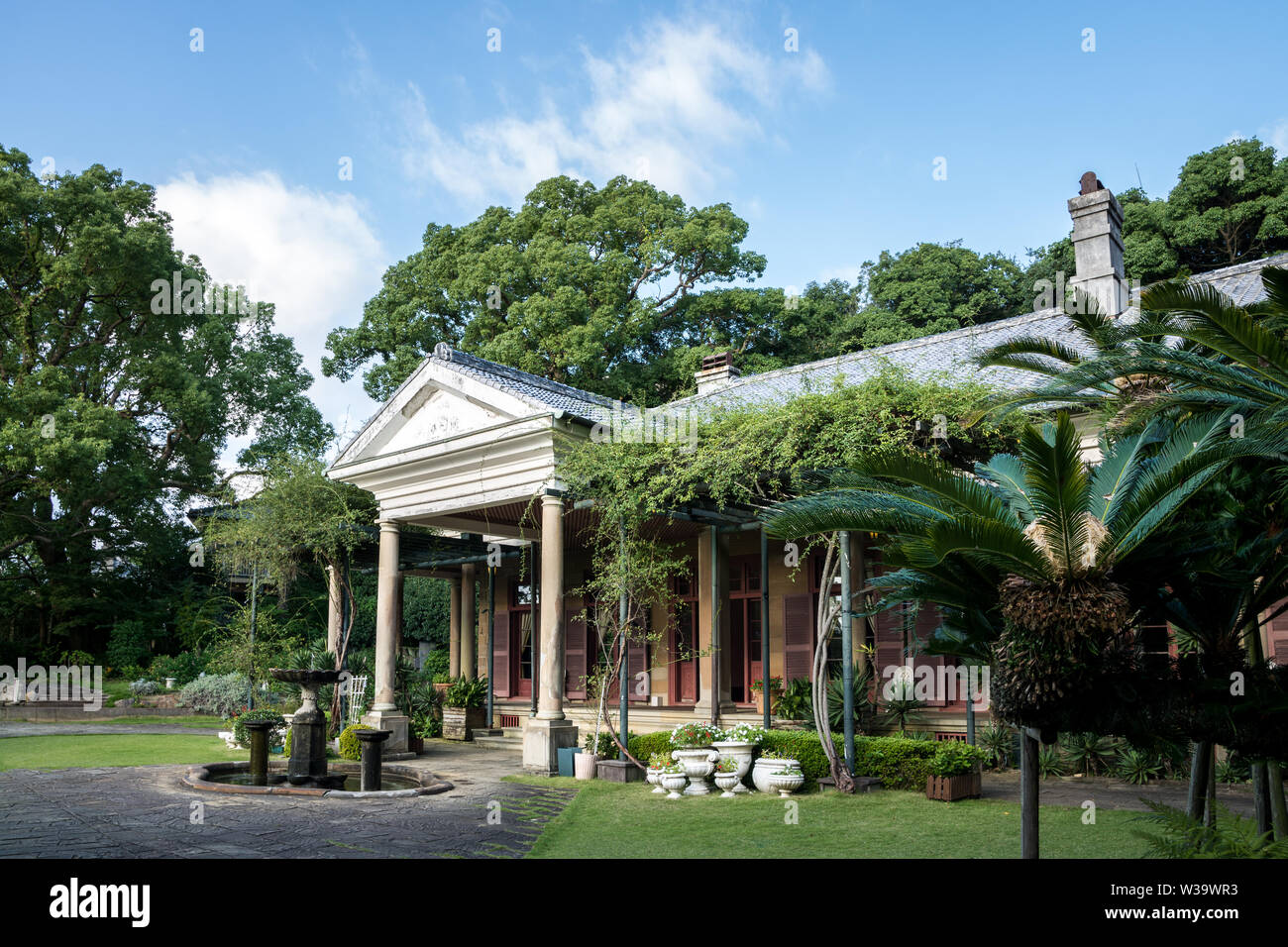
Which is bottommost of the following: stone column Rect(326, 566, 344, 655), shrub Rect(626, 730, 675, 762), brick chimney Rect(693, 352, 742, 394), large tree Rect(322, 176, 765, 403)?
shrub Rect(626, 730, 675, 762)

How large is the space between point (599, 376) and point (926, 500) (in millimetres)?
20891

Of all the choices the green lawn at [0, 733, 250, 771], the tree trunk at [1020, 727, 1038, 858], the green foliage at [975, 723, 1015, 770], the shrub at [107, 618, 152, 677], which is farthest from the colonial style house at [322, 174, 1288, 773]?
the shrub at [107, 618, 152, 677]

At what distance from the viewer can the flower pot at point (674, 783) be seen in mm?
10508

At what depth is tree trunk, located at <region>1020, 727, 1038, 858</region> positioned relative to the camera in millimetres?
5496

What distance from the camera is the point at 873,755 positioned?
10508 mm

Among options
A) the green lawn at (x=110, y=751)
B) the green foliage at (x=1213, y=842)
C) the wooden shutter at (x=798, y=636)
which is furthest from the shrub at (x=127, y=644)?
the green foliage at (x=1213, y=842)

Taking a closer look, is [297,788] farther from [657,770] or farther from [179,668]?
[179,668]

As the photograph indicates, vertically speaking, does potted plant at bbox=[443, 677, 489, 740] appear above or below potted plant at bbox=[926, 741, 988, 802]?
below

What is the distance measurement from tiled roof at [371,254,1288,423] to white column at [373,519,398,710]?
2.98 metres

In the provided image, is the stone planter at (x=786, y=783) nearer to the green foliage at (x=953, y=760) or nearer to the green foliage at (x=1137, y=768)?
the green foliage at (x=953, y=760)

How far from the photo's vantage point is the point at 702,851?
7242 mm

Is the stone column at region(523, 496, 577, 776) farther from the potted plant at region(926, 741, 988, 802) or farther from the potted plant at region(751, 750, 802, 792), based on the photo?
the potted plant at region(926, 741, 988, 802)

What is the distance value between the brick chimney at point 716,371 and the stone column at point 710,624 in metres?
4.33
